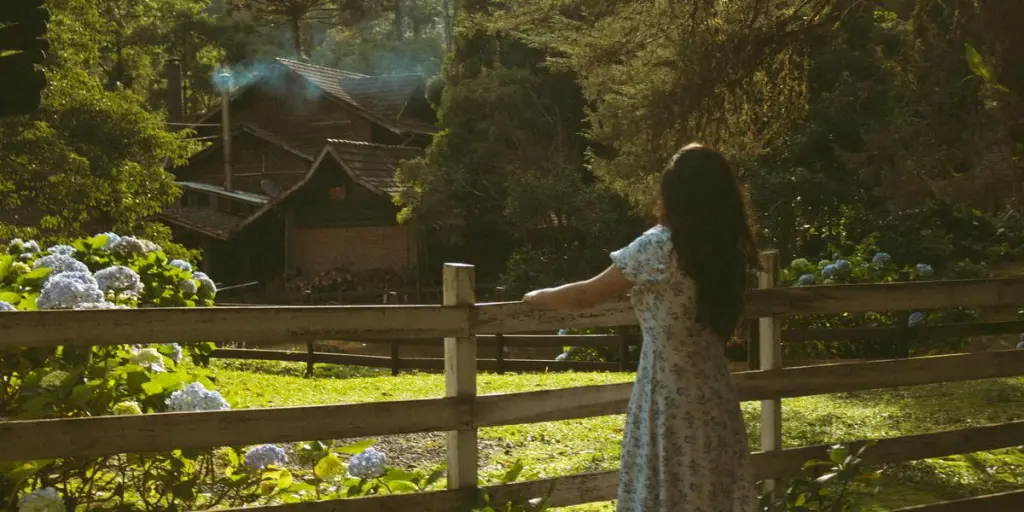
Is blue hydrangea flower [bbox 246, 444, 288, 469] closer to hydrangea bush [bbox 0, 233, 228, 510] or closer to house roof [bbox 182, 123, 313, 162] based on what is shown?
hydrangea bush [bbox 0, 233, 228, 510]

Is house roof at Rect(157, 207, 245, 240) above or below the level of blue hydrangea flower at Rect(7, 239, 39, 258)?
above

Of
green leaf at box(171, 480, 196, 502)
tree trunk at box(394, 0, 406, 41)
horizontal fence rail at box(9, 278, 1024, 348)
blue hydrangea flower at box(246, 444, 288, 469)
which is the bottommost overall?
green leaf at box(171, 480, 196, 502)

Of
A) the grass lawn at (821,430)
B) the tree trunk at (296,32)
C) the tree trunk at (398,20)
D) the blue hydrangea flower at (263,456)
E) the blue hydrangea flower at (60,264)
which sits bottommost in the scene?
the grass lawn at (821,430)

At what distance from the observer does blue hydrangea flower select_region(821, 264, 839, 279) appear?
14773 millimetres

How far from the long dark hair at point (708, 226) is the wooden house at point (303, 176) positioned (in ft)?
89.5

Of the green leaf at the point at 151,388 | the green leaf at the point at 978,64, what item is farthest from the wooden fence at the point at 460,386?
the green leaf at the point at 978,64

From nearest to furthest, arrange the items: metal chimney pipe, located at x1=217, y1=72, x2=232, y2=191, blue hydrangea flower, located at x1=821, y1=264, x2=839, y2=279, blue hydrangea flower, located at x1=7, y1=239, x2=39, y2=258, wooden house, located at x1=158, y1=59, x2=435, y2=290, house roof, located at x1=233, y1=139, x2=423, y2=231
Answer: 1. blue hydrangea flower, located at x1=7, y1=239, x2=39, y2=258
2. blue hydrangea flower, located at x1=821, y1=264, x2=839, y2=279
3. house roof, located at x1=233, y1=139, x2=423, y2=231
4. wooden house, located at x1=158, y1=59, x2=435, y2=290
5. metal chimney pipe, located at x1=217, y1=72, x2=232, y2=191

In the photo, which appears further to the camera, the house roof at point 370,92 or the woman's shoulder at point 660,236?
the house roof at point 370,92

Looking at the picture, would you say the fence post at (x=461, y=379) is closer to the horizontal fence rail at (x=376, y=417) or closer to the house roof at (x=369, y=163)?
the horizontal fence rail at (x=376, y=417)

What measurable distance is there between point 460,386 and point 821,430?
18.9 feet

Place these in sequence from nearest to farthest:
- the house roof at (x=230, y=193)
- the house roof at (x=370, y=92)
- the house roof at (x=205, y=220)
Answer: the house roof at (x=205, y=220)
the house roof at (x=230, y=193)
the house roof at (x=370, y=92)

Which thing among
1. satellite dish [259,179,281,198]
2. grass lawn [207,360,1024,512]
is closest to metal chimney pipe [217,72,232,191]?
satellite dish [259,179,281,198]

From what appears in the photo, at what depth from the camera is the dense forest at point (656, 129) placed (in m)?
11.9

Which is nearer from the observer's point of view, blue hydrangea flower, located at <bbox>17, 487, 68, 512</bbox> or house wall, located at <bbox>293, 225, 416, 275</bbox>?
blue hydrangea flower, located at <bbox>17, 487, 68, 512</bbox>
